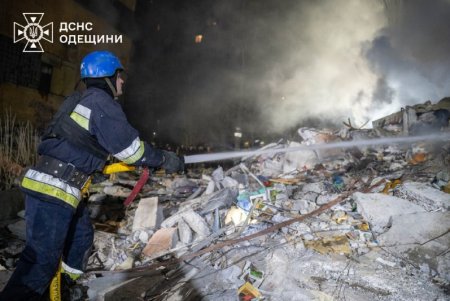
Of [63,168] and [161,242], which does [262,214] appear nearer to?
[161,242]

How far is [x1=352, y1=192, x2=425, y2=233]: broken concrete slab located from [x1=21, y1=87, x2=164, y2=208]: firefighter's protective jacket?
3.56m

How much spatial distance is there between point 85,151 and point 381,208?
415 cm

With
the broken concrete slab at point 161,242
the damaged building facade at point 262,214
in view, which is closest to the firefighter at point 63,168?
the damaged building facade at point 262,214

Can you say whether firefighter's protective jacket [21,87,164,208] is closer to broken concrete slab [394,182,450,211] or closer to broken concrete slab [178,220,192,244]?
broken concrete slab [178,220,192,244]

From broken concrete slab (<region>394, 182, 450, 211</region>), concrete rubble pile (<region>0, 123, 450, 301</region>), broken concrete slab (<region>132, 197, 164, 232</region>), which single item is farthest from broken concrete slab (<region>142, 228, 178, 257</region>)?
→ broken concrete slab (<region>394, 182, 450, 211</region>)

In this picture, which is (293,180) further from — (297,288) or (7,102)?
(7,102)

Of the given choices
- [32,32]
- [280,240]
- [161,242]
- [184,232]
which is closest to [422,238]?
[280,240]

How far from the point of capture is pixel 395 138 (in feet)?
29.0

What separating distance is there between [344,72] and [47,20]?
16.9 metres

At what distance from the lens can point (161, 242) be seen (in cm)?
393

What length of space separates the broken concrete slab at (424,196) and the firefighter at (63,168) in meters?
4.31

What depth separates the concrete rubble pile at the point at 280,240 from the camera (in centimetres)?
290

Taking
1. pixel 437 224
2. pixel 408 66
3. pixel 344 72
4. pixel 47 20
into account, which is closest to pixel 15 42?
pixel 47 20

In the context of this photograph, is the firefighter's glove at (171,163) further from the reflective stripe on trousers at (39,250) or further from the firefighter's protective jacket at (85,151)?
the reflective stripe on trousers at (39,250)
